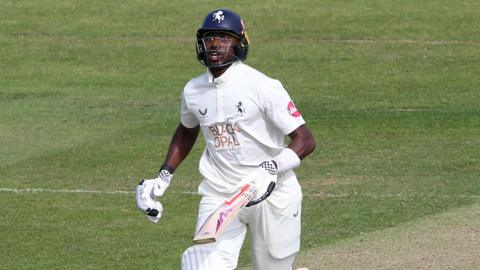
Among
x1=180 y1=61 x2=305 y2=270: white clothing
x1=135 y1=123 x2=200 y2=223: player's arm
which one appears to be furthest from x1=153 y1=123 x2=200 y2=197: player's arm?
x1=180 y1=61 x2=305 y2=270: white clothing

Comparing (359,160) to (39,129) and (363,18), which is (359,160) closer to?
(39,129)

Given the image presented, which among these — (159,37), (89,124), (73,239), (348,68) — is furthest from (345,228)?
(159,37)

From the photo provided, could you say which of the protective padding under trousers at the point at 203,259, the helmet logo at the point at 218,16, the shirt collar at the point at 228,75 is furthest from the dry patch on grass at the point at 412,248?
the helmet logo at the point at 218,16

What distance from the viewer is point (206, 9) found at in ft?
84.0

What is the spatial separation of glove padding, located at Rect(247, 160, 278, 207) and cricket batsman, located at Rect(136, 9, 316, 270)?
99 millimetres

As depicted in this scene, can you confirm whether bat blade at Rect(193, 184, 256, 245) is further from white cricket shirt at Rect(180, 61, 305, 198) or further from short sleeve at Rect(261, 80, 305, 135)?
short sleeve at Rect(261, 80, 305, 135)

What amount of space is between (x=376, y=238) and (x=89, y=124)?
23.3 feet

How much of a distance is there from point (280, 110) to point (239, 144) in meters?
0.38

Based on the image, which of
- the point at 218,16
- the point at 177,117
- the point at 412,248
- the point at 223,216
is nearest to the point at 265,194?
the point at 223,216

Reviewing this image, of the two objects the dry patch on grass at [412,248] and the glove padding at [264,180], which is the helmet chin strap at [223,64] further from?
the dry patch on grass at [412,248]

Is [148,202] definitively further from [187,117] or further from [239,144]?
[239,144]

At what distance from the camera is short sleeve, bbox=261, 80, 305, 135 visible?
8742 millimetres

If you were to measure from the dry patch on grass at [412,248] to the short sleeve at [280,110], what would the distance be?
2877 millimetres

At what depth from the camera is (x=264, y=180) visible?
8.50 meters
